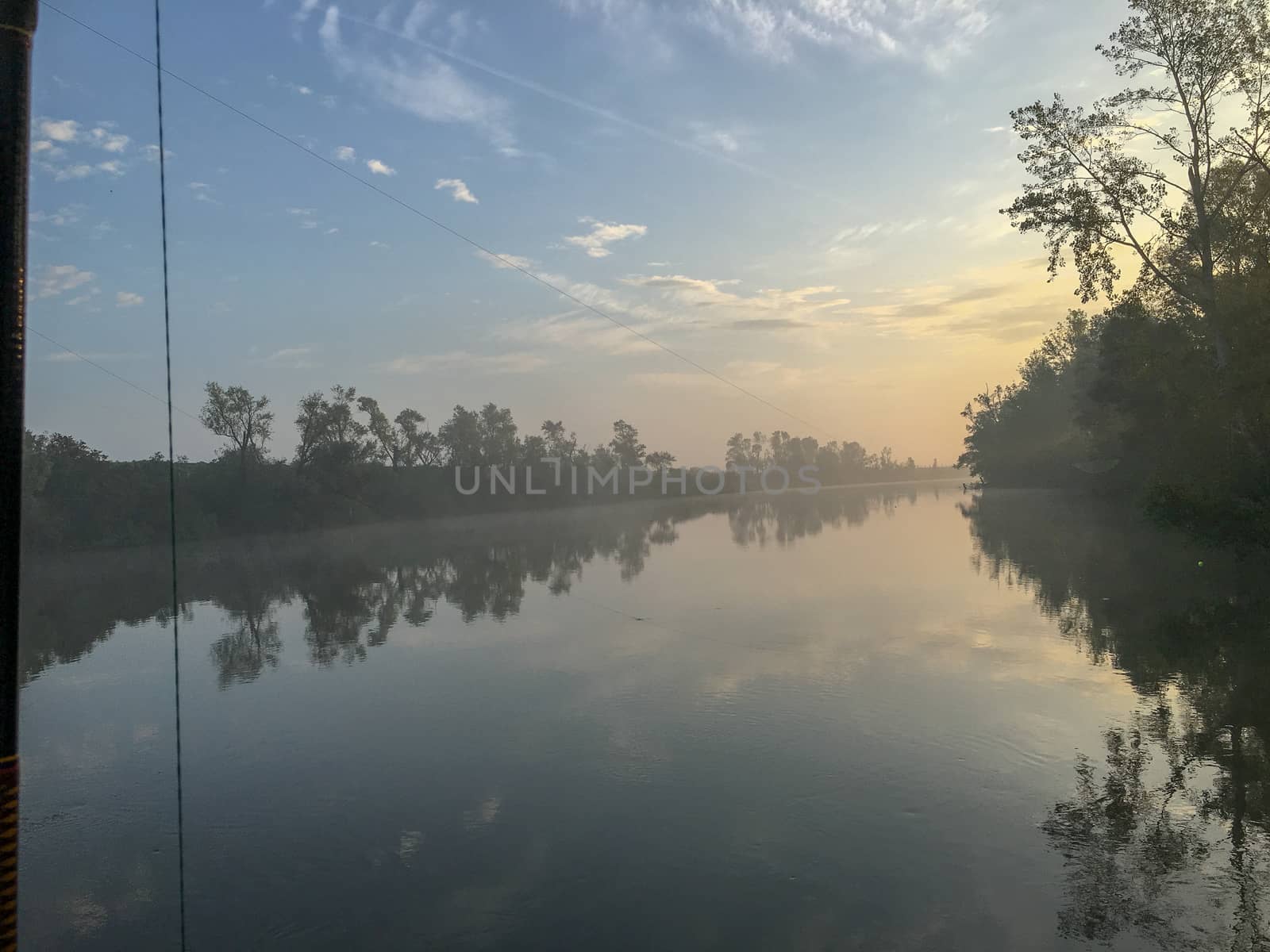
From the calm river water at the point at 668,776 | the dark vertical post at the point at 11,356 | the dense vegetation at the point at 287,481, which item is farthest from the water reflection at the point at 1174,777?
the dense vegetation at the point at 287,481

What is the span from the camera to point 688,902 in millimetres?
5895

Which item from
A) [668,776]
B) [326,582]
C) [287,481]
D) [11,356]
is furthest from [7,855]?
[287,481]

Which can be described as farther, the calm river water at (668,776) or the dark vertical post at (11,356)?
the calm river water at (668,776)

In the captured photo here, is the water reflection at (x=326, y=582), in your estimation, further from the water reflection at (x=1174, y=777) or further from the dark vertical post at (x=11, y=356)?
the water reflection at (x=1174, y=777)

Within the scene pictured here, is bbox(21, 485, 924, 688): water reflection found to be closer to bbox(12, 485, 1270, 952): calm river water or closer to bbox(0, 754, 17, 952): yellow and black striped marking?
bbox(12, 485, 1270, 952): calm river water

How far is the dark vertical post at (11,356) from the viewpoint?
3045 mm

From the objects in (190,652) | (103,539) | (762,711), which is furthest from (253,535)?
(762,711)

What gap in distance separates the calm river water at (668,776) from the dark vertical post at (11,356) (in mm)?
2996

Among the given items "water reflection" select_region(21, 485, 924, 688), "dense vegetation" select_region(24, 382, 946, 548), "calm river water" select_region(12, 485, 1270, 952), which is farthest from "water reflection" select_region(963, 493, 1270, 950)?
"dense vegetation" select_region(24, 382, 946, 548)

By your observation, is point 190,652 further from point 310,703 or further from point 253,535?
point 253,535

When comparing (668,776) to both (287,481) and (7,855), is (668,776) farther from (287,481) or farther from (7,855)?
(287,481)

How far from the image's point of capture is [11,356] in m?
3.09

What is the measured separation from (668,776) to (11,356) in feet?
22.9

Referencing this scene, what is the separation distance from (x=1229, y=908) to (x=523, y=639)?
12.4m
